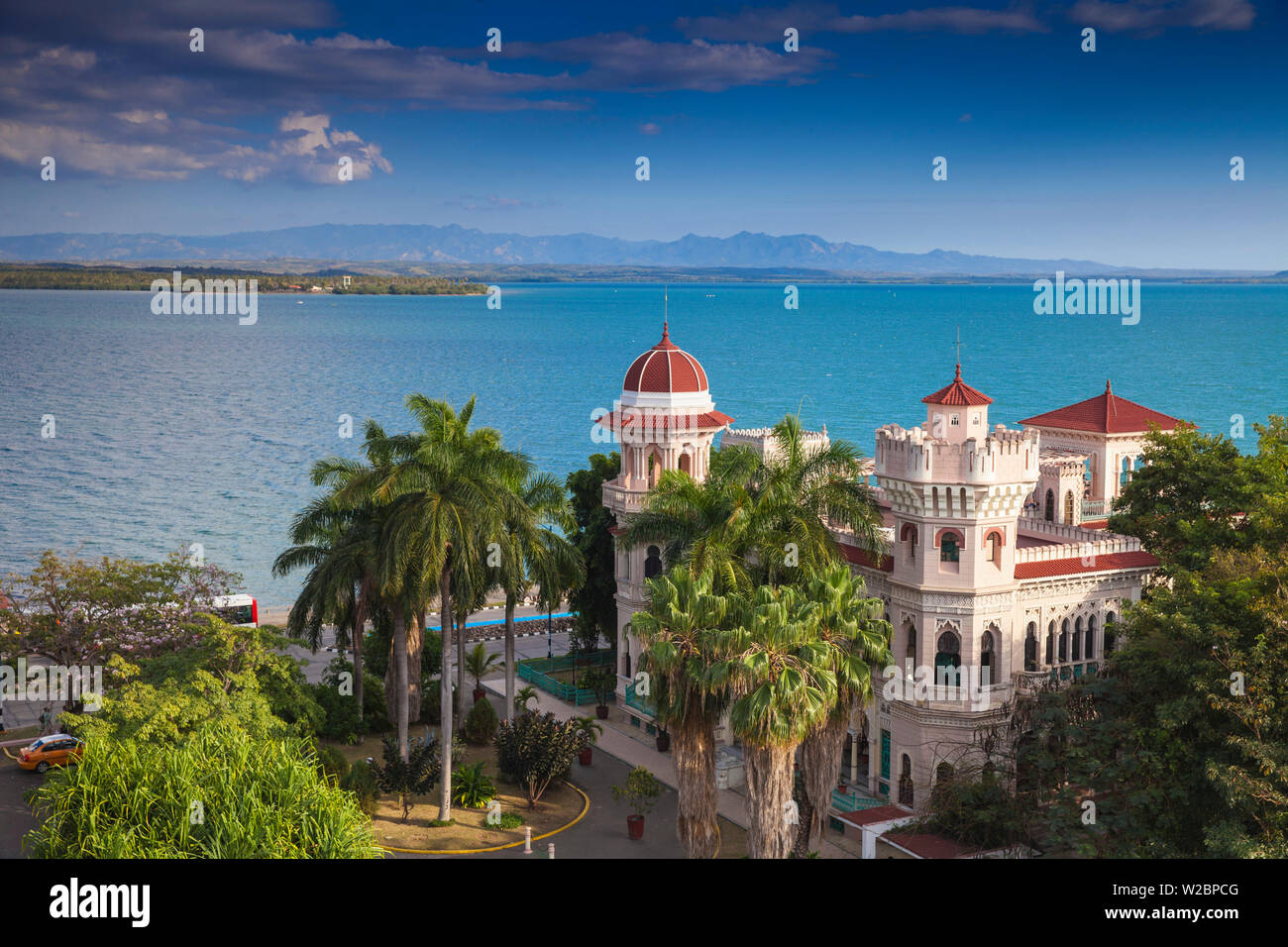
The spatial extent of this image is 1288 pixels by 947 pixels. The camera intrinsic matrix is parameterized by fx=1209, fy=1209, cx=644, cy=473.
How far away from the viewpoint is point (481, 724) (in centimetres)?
3872

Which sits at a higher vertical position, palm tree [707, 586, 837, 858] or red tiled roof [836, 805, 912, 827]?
palm tree [707, 586, 837, 858]

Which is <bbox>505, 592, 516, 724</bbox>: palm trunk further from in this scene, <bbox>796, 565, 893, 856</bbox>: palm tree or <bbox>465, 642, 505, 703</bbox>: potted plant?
<bbox>796, 565, 893, 856</bbox>: palm tree

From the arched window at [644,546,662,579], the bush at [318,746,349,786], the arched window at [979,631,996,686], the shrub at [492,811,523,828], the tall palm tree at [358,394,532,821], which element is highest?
the tall palm tree at [358,394,532,821]

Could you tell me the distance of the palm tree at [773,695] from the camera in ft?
76.8

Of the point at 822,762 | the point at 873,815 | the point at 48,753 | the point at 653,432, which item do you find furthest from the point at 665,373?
the point at 48,753

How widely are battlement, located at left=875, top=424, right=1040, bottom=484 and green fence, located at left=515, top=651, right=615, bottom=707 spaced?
17146mm

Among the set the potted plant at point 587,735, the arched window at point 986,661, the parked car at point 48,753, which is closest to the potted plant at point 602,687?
the potted plant at point 587,735

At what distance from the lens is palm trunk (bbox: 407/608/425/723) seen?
39406 mm

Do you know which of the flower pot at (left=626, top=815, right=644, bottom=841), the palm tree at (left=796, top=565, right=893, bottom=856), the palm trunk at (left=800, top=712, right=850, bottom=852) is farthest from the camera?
the flower pot at (left=626, top=815, right=644, bottom=841)

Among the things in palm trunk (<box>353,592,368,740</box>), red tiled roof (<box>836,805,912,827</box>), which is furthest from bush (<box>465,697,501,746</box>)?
red tiled roof (<box>836,805,912,827</box>)

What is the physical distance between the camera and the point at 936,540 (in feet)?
101

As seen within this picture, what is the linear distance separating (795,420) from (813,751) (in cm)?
978
